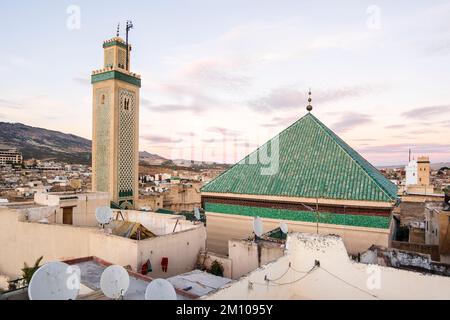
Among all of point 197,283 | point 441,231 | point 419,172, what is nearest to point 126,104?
point 197,283

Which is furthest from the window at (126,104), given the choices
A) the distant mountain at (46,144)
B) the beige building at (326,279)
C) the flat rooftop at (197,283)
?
the distant mountain at (46,144)

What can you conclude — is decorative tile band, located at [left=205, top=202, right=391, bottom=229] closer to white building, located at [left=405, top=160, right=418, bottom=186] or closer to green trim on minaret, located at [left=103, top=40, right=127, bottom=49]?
green trim on minaret, located at [left=103, top=40, right=127, bottom=49]

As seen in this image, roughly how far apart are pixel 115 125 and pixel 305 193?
9459 mm

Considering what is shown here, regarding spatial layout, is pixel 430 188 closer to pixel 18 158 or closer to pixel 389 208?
pixel 389 208

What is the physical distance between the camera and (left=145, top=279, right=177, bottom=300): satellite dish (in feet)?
11.4

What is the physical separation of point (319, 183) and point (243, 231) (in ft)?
8.47

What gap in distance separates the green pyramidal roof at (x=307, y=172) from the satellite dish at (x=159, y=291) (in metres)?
5.32

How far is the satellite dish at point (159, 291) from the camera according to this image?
3.46m

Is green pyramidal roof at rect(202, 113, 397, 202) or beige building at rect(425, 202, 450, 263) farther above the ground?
green pyramidal roof at rect(202, 113, 397, 202)

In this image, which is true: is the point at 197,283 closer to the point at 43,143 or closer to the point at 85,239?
the point at 85,239

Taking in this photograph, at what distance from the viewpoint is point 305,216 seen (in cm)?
822

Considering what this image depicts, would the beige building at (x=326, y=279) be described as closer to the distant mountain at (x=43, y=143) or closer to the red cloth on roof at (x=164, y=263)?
the red cloth on roof at (x=164, y=263)

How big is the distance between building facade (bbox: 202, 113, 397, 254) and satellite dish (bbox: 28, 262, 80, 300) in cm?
583

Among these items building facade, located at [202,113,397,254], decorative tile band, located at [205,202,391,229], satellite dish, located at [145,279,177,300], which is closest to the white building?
building facade, located at [202,113,397,254]
